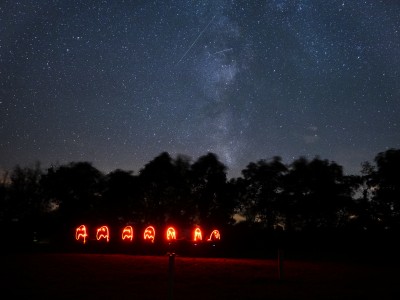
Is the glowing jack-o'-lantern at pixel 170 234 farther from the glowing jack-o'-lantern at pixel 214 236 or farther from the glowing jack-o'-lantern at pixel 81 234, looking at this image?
the glowing jack-o'-lantern at pixel 81 234

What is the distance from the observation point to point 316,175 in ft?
143

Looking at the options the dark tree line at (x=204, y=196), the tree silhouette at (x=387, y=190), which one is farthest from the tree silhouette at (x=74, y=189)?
the tree silhouette at (x=387, y=190)

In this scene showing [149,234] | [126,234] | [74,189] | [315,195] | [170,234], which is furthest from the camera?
[74,189]

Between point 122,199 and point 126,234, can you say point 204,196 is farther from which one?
point 126,234

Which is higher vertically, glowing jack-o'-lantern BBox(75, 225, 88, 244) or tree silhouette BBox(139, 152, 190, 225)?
tree silhouette BBox(139, 152, 190, 225)

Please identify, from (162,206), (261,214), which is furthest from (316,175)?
(162,206)

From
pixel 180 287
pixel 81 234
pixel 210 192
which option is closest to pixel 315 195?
pixel 210 192

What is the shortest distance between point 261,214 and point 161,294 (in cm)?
3891

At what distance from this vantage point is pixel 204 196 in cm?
4784

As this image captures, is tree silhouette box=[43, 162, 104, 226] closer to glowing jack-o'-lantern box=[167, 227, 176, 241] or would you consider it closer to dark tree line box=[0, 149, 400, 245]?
dark tree line box=[0, 149, 400, 245]

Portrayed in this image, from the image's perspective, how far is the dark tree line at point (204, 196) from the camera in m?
41.9

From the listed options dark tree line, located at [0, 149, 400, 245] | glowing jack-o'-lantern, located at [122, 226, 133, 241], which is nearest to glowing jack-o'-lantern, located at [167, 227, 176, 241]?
glowing jack-o'-lantern, located at [122, 226, 133, 241]

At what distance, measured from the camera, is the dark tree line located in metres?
41.9

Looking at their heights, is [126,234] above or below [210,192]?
below
